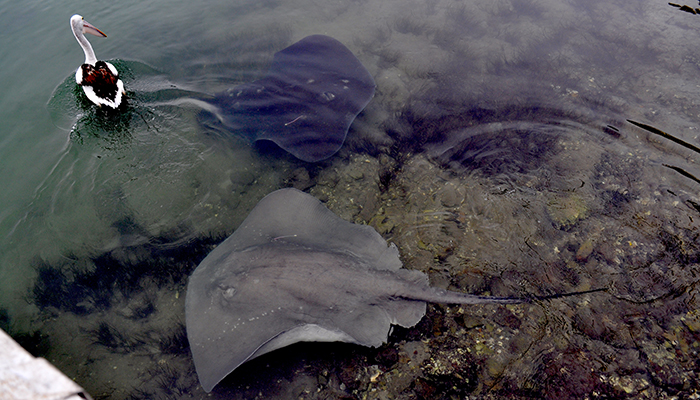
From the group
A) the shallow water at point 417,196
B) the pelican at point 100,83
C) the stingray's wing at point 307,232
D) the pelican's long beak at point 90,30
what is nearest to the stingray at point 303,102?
the shallow water at point 417,196

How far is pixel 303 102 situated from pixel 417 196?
9.31 feet

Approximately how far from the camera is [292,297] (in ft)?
11.8

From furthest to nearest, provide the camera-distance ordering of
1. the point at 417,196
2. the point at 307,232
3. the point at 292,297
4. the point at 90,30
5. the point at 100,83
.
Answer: the point at 90,30 < the point at 100,83 < the point at 417,196 < the point at 307,232 < the point at 292,297

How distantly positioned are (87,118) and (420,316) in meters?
7.40

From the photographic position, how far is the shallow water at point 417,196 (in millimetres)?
3682

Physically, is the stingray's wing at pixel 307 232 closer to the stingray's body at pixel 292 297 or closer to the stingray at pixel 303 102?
the stingray's body at pixel 292 297

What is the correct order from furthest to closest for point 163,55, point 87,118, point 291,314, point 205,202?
1. point 163,55
2. point 87,118
3. point 205,202
4. point 291,314

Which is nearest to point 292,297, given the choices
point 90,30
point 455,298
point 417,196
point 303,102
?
point 455,298

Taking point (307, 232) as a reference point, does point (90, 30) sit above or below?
above

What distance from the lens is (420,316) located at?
3670mm

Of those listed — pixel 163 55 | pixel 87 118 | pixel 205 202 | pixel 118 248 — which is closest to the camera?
→ pixel 118 248

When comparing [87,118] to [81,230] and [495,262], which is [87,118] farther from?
[495,262]

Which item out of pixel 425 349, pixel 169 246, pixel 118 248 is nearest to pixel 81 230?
pixel 118 248

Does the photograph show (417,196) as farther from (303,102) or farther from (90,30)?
(90,30)
